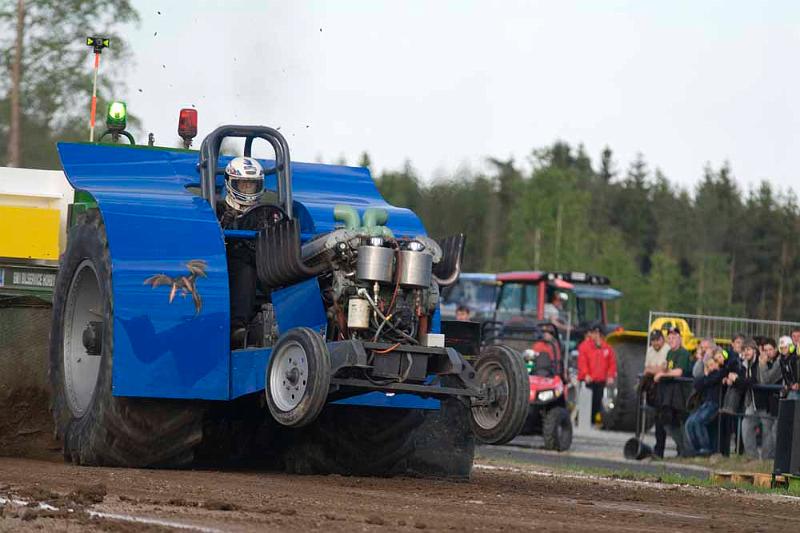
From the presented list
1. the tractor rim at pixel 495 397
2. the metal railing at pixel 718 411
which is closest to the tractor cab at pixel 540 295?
the metal railing at pixel 718 411

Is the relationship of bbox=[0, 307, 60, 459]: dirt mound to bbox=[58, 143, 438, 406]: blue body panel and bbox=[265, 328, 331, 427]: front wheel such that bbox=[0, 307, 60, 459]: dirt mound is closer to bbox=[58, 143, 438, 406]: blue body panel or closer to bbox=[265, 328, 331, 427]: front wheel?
bbox=[58, 143, 438, 406]: blue body panel

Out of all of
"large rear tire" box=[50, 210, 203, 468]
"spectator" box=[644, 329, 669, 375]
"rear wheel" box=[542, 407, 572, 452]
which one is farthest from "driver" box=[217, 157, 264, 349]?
"spectator" box=[644, 329, 669, 375]

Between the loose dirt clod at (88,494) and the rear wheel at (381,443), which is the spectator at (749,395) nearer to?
the rear wheel at (381,443)

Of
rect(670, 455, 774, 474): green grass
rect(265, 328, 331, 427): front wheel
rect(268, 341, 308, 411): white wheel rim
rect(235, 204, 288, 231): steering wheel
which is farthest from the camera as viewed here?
rect(670, 455, 774, 474): green grass

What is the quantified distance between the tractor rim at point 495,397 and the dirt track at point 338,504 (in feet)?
1.59

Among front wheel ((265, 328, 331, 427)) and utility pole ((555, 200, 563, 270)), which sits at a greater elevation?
utility pole ((555, 200, 563, 270))

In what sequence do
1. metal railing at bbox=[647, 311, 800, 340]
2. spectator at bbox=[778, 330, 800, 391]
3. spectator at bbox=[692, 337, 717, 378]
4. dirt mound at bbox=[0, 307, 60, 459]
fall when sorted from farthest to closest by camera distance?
metal railing at bbox=[647, 311, 800, 340]
spectator at bbox=[692, 337, 717, 378]
spectator at bbox=[778, 330, 800, 391]
dirt mound at bbox=[0, 307, 60, 459]

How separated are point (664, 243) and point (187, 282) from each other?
65.2 m

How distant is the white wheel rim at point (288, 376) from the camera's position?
9.71 meters

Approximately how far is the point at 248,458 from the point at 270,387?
95.8 inches

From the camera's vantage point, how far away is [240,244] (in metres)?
11.2

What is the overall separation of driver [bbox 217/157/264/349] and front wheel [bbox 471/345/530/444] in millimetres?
A: 1687

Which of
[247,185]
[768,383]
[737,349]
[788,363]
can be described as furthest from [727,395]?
[247,185]

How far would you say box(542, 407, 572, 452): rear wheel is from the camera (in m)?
22.5
